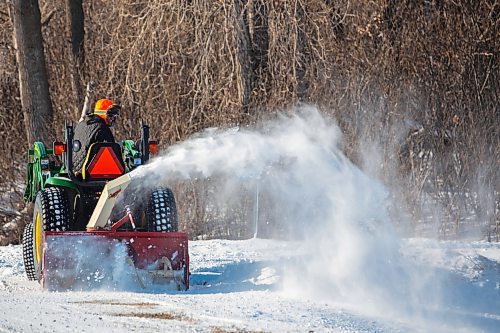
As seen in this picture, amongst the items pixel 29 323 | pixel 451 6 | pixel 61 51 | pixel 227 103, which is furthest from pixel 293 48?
pixel 29 323

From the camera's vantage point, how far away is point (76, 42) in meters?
21.8

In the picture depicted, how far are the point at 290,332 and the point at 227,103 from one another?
36.0ft

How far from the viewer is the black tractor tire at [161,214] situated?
11133 millimetres

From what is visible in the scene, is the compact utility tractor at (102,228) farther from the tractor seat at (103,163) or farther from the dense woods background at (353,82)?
the dense woods background at (353,82)

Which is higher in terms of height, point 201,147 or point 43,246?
point 201,147

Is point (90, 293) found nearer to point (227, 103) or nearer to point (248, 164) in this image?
point (248, 164)

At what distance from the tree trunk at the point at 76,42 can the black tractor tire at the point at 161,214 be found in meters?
10.3

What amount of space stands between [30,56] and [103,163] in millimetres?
10568

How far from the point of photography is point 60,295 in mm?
9945

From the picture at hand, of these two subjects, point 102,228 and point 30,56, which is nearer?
point 102,228

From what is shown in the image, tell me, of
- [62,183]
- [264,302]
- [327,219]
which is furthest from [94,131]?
[264,302]

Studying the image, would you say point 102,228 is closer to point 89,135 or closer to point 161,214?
point 161,214

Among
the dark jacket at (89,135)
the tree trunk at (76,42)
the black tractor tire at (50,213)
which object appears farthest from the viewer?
the tree trunk at (76,42)

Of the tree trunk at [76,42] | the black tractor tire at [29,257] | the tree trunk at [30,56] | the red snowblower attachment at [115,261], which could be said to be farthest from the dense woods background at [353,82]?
the red snowblower attachment at [115,261]
